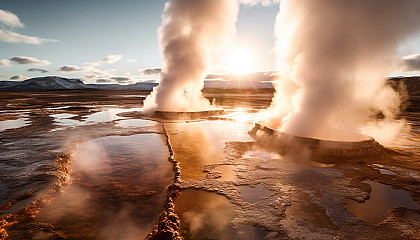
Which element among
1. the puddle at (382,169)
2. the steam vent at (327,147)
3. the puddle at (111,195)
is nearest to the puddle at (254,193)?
the puddle at (111,195)

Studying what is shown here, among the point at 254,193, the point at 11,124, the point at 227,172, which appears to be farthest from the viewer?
the point at 11,124

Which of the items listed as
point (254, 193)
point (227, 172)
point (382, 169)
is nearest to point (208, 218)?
point (254, 193)

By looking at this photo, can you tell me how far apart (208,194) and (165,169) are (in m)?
1.95

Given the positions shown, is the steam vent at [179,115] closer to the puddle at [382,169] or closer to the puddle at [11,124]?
the puddle at [11,124]

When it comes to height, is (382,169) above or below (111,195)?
above

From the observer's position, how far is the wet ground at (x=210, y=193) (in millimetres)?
3453

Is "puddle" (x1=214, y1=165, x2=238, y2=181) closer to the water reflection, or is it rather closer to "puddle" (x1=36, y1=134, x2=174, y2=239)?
the water reflection

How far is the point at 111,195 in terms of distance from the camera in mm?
4543

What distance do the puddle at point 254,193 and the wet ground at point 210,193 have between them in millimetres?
22

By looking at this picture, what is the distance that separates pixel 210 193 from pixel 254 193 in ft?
3.22

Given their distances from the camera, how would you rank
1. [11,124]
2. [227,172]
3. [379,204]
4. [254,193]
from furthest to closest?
[11,124] → [227,172] → [254,193] → [379,204]

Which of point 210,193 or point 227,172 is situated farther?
point 227,172

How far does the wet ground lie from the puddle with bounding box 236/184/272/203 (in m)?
0.02

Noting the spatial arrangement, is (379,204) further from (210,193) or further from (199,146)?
(199,146)
